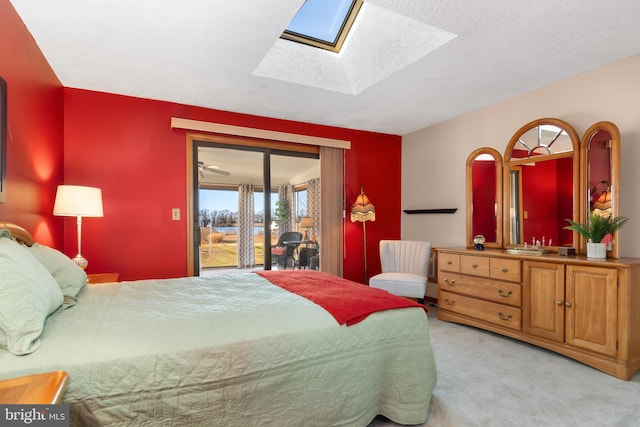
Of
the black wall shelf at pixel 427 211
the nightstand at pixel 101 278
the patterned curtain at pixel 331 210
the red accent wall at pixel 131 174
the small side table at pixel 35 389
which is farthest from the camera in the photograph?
the patterned curtain at pixel 331 210

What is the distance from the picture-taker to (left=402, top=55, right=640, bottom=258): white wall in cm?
264

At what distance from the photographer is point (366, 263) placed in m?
4.62

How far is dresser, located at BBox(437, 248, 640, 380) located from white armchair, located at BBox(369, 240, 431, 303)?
0.36 meters

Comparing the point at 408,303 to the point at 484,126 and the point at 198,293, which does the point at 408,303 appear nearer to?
the point at 198,293

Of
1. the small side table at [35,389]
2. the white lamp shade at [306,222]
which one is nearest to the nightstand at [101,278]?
the small side table at [35,389]

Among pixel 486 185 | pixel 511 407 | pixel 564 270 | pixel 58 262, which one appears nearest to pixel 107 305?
pixel 58 262

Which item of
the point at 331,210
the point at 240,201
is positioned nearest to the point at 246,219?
the point at 240,201

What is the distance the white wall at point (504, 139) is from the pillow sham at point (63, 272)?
390cm

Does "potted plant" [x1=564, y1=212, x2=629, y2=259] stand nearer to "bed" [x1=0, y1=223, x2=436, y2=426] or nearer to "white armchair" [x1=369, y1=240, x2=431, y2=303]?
"white armchair" [x1=369, y1=240, x2=431, y2=303]

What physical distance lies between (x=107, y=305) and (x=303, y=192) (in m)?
3.13

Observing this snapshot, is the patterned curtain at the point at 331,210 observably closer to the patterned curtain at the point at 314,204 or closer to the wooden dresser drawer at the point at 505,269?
the patterned curtain at the point at 314,204

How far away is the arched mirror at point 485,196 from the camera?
362 cm

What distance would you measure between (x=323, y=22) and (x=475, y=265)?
285cm

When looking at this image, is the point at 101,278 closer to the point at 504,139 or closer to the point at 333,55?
the point at 333,55
